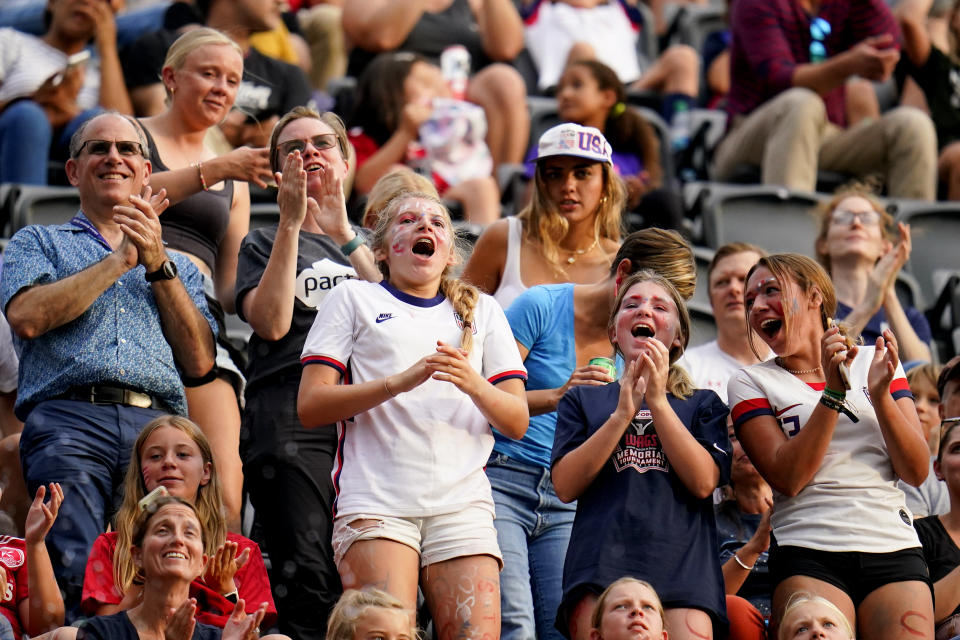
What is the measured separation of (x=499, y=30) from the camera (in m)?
8.02

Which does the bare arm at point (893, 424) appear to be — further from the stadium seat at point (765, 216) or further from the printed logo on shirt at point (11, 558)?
the stadium seat at point (765, 216)

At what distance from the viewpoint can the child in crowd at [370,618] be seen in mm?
3236

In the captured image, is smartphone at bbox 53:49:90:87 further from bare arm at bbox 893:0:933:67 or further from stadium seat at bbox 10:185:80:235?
bare arm at bbox 893:0:933:67

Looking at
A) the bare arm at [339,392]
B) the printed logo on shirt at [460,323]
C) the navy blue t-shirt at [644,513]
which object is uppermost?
the printed logo on shirt at [460,323]

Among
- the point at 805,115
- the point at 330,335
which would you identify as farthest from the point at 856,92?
the point at 330,335

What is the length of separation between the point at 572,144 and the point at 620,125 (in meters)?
2.13

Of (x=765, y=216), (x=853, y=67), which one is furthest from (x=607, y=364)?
(x=853, y=67)

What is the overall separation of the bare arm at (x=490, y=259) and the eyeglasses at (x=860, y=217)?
5.23 feet

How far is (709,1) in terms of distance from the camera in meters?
10.8

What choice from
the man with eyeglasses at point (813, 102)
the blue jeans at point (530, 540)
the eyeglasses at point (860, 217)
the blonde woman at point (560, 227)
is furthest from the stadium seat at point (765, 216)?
the blue jeans at point (530, 540)

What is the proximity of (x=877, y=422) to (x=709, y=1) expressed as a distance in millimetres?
7466

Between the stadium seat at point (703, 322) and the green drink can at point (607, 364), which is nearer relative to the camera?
the green drink can at point (607, 364)

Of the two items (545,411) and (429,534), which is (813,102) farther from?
(429,534)

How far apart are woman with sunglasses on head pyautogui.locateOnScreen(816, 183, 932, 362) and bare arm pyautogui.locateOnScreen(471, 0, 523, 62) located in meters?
2.76
